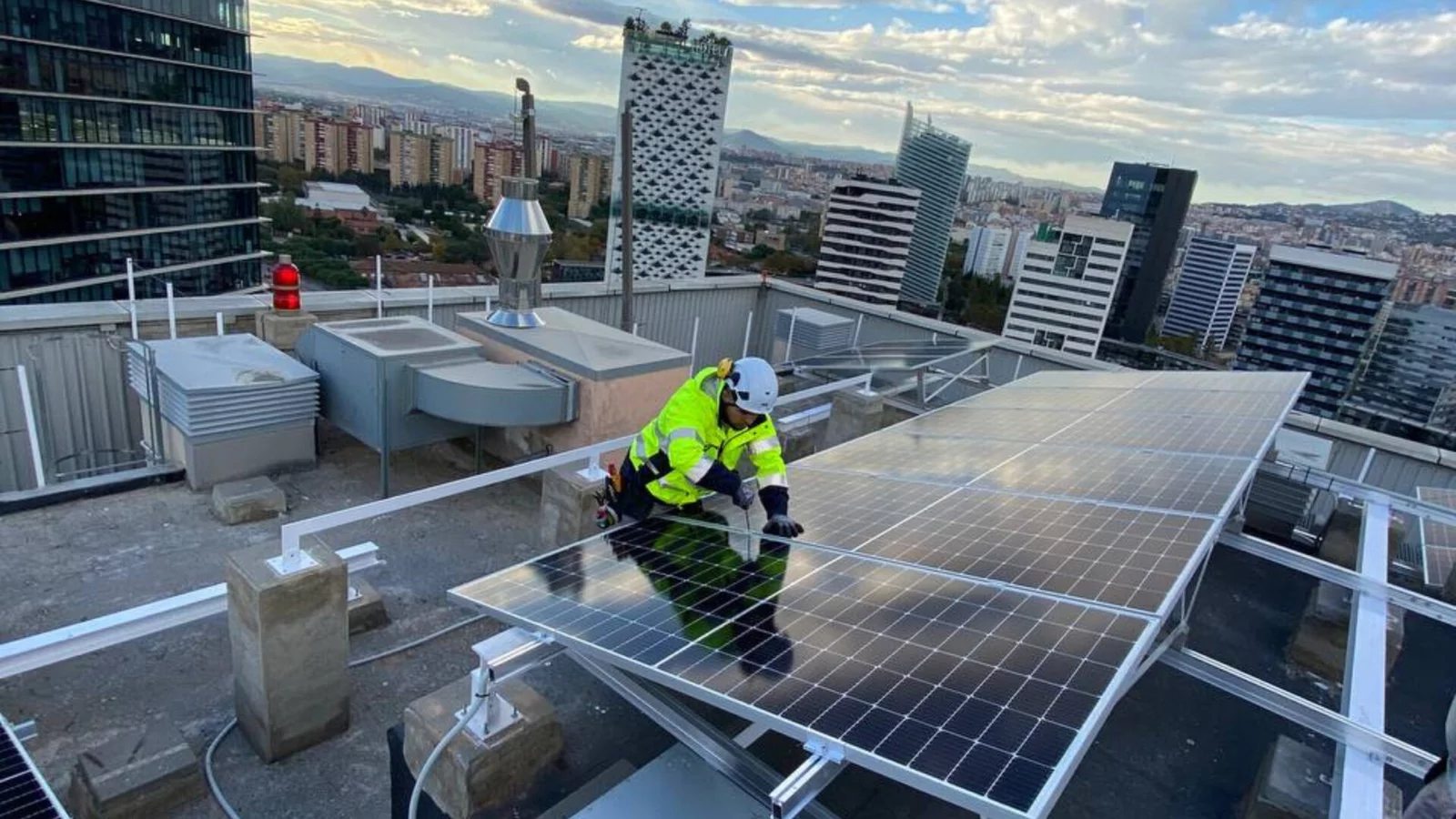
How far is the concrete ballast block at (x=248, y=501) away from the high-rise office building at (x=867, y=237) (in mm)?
119131

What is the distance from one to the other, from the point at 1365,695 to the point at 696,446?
4.62m

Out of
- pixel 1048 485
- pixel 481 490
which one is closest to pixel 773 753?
pixel 1048 485

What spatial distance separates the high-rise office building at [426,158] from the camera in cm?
13250

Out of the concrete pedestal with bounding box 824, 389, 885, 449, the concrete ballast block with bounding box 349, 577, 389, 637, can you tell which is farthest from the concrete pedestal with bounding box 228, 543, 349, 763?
the concrete pedestal with bounding box 824, 389, 885, 449

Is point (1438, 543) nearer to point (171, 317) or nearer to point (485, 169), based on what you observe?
point (171, 317)

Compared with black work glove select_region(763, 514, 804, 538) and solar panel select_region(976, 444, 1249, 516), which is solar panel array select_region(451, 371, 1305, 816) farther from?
black work glove select_region(763, 514, 804, 538)

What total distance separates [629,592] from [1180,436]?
6.62 m

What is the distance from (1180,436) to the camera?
318 inches

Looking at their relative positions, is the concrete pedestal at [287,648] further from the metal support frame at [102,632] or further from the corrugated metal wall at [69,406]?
the corrugated metal wall at [69,406]

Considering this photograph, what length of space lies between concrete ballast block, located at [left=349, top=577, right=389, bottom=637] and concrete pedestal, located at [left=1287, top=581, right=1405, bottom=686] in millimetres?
8971

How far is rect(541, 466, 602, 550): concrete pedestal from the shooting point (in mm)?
7527

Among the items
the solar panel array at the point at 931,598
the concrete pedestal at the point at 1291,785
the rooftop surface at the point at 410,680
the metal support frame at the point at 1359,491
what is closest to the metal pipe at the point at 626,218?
the rooftop surface at the point at 410,680

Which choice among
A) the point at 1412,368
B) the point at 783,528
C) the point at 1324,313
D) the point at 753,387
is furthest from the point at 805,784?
the point at 1412,368

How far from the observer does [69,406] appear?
924 centimetres
